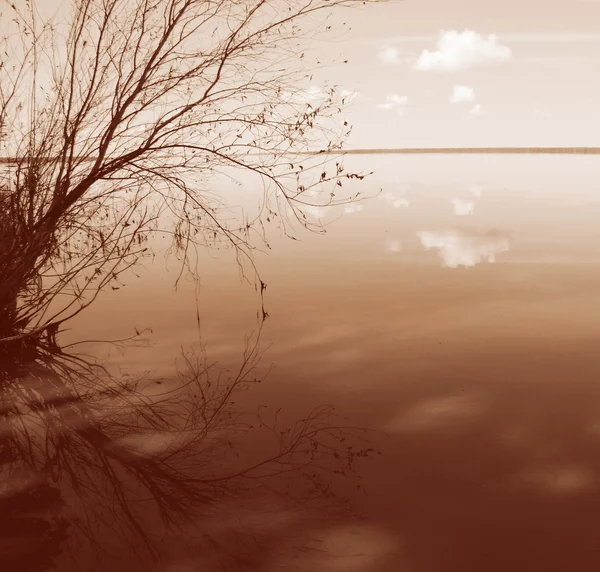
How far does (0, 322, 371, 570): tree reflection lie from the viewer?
4766 millimetres

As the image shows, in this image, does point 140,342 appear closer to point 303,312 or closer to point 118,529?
point 303,312

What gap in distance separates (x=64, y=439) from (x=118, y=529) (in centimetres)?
191

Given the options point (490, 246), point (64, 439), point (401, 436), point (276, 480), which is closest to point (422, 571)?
point (276, 480)

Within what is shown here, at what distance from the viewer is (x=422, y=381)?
24.2ft

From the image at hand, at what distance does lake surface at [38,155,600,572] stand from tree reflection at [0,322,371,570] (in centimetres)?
27

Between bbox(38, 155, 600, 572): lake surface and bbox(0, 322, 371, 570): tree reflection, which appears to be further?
bbox(0, 322, 371, 570): tree reflection

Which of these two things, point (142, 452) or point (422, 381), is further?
point (422, 381)

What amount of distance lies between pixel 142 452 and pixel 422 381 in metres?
3.17

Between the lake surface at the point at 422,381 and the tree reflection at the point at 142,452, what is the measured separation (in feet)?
0.90

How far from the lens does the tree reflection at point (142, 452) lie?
4766mm

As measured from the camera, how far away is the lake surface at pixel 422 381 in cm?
434

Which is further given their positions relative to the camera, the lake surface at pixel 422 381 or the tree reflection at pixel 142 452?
the tree reflection at pixel 142 452

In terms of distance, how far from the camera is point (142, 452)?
229 inches

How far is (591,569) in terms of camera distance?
4.04 metres
